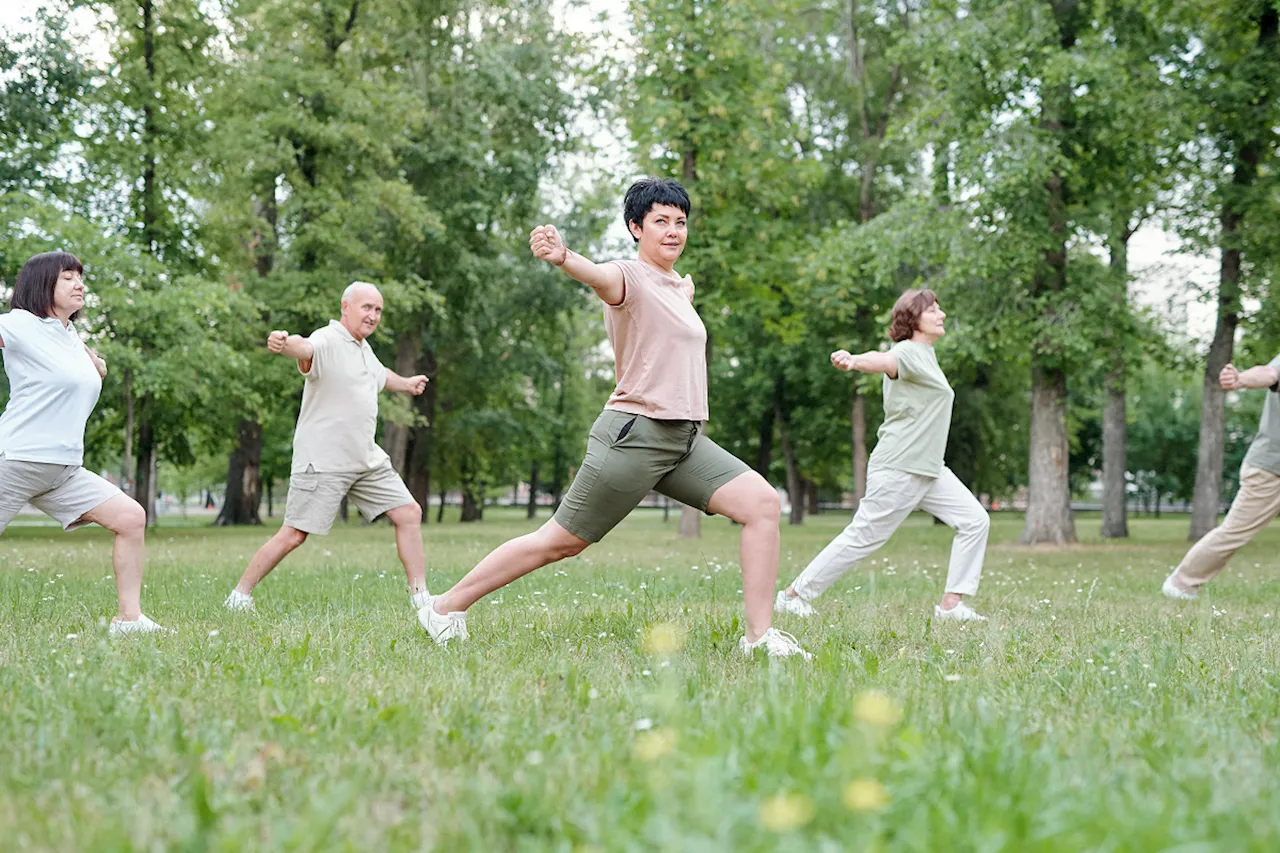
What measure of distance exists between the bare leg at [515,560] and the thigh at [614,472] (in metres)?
0.07

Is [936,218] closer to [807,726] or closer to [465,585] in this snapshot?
[465,585]

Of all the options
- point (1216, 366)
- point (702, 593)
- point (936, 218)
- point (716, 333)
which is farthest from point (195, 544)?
point (1216, 366)

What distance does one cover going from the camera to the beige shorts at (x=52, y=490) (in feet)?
19.1

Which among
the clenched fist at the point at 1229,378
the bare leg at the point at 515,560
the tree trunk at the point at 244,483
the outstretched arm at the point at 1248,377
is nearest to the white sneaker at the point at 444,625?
the bare leg at the point at 515,560

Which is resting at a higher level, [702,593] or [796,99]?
[796,99]

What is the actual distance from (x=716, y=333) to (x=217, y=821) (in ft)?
67.6

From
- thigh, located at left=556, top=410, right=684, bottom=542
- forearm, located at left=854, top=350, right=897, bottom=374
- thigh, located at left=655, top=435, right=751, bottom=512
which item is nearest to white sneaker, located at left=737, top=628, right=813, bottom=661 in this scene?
thigh, located at left=655, top=435, right=751, bottom=512

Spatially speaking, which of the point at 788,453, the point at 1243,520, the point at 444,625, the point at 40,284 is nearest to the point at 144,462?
the point at 40,284

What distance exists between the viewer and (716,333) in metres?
22.8

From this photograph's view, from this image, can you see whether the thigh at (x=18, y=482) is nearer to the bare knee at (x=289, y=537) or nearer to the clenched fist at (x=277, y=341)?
the clenched fist at (x=277, y=341)

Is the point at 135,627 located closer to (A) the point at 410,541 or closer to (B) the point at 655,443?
(A) the point at 410,541

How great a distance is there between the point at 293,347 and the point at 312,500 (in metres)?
1.09

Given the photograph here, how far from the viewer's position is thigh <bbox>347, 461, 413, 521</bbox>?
307 inches

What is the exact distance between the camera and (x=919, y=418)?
7.68 metres
